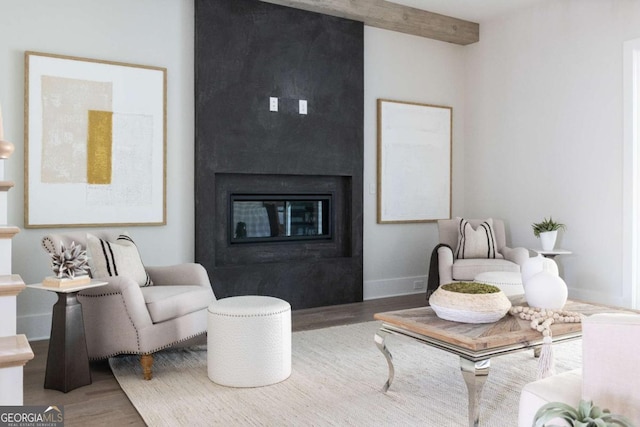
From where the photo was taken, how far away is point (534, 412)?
1538mm

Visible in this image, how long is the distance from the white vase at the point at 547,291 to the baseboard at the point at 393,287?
281 centimetres

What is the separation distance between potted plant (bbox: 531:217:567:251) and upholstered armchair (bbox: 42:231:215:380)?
3118 mm

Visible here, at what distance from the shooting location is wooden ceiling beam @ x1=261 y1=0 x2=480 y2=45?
16.3 ft

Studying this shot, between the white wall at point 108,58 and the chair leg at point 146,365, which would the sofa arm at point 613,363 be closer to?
the chair leg at point 146,365

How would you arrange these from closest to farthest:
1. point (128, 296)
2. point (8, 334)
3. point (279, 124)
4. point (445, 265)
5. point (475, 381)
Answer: point (8, 334) → point (475, 381) → point (128, 296) → point (445, 265) → point (279, 124)

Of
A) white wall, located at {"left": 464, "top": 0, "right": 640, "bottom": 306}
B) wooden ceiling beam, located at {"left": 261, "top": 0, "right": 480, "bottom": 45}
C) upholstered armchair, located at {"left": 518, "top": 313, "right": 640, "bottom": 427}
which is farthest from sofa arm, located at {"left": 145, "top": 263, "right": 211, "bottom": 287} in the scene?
white wall, located at {"left": 464, "top": 0, "right": 640, "bottom": 306}

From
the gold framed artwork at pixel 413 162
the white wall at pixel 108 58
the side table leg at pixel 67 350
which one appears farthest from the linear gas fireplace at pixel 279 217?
the side table leg at pixel 67 350

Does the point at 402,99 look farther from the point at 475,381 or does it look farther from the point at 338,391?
the point at 475,381

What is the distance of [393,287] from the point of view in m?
5.69

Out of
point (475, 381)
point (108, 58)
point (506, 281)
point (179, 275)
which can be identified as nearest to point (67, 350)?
point (179, 275)

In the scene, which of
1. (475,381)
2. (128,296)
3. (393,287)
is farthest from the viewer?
(393,287)

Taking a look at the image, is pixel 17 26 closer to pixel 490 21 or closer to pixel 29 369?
pixel 29 369

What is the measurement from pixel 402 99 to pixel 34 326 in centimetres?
398

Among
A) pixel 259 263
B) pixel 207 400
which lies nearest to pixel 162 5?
pixel 259 263
